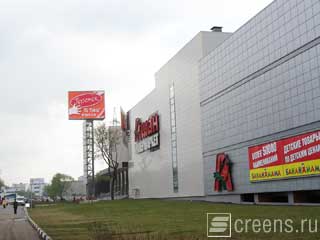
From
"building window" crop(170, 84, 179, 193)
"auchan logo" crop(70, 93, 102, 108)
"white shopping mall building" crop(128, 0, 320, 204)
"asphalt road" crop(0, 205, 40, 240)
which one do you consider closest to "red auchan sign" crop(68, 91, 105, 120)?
"auchan logo" crop(70, 93, 102, 108)

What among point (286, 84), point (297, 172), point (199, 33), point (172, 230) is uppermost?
point (199, 33)

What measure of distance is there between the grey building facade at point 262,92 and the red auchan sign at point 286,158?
1.43 ft

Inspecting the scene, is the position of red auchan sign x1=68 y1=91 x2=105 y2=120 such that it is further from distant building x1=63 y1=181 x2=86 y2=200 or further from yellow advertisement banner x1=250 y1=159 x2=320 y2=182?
distant building x1=63 y1=181 x2=86 y2=200

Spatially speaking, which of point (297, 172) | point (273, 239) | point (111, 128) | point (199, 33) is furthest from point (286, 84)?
point (111, 128)

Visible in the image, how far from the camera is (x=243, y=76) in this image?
39750 millimetres

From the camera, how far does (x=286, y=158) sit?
111 ft

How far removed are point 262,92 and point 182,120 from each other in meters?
19.9

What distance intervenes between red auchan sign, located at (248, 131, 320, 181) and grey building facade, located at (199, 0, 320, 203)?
17.2 inches

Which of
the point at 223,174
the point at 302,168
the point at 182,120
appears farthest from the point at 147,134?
the point at 302,168

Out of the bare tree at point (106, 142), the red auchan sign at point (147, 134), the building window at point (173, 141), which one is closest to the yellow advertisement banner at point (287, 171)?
the building window at point (173, 141)

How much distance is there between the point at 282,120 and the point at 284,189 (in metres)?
4.60

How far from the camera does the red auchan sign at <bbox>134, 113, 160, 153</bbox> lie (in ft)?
219

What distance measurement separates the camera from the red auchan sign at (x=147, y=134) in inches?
2625

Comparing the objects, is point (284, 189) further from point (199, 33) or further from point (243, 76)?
point (199, 33)
